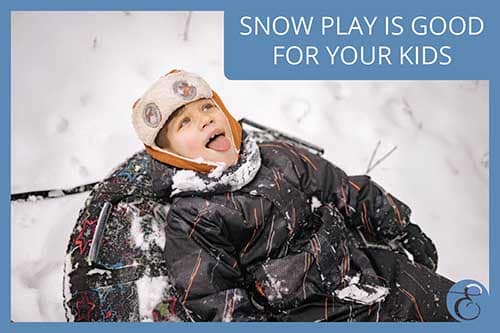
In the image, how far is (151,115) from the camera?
142cm

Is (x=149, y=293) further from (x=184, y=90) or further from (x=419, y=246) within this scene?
(x=419, y=246)

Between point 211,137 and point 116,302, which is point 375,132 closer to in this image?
point 211,137

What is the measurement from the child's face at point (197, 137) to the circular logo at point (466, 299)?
436 mm

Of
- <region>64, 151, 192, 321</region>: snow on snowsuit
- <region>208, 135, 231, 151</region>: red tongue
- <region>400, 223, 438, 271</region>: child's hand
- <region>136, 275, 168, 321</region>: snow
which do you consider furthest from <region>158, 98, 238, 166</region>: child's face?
<region>400, 223, 438, 271</region>: child's hand

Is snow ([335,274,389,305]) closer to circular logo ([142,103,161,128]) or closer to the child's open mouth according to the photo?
the child's open mouth

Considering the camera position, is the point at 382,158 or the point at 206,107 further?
the point at 382,158

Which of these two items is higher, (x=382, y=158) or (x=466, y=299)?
(x=382, y=158)

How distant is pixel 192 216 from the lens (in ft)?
4.61

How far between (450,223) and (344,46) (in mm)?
366

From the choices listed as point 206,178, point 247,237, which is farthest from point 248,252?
point 206,178

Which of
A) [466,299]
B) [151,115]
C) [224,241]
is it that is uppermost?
[151,115]

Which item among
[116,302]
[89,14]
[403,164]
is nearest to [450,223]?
[403,164]

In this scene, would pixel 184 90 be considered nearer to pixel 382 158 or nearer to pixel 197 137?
pixel 197 137

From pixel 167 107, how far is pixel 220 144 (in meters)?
0.11
